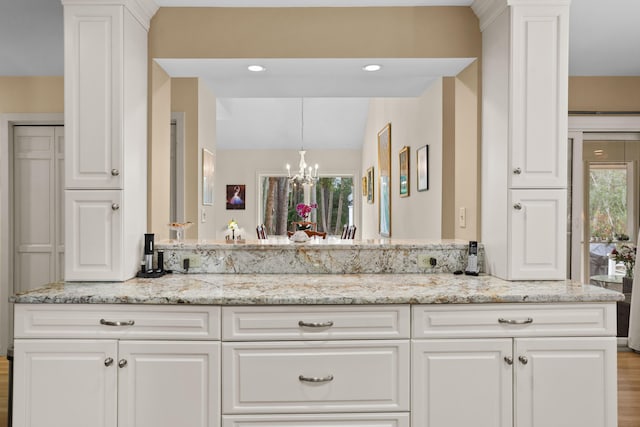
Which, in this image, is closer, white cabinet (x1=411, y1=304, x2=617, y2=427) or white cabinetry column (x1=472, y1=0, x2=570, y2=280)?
white cabinet (x1=411, y1=304, x2=617, y2=427)

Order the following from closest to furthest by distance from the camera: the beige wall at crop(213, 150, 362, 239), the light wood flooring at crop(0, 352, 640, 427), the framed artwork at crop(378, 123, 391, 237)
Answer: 1. the light wood flooring at crop(0, 352, 640, 427)
2. the framed artwork at crop(378, 123, 391, 237)
3. the beige wall at crop(213, 150, 362, 239)

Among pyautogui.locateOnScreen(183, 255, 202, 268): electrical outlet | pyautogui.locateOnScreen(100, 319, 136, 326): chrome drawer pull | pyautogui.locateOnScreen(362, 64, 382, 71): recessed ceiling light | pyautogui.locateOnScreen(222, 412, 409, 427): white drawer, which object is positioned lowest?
pyautogui.locateOnScreen(222, 412, 409, 427): white drawer

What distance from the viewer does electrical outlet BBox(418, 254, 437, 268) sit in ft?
8.74

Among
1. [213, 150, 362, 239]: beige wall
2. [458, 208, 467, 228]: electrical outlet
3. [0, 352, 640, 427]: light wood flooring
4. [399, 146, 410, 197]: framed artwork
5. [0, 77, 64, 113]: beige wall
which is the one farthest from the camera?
[213, 150, 362, 239]: beige wall

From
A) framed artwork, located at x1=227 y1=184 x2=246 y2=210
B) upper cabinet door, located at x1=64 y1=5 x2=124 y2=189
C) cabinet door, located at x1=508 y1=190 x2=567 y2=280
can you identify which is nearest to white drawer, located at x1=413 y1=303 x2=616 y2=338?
cabinet door, located at x1=508 y1=190 x2=567 y2=280

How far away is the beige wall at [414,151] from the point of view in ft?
11.7

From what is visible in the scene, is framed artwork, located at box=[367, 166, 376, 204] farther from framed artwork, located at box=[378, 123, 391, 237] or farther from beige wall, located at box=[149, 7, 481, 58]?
beige wall, located at box=[149, 7, 481, 58]

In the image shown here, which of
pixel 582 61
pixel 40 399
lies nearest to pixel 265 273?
pixel 40 399

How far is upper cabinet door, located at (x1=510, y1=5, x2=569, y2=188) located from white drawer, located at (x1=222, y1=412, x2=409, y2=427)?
1303 millimetres

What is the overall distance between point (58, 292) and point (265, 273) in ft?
3.46

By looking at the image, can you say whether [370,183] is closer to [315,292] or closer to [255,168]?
[255,168]

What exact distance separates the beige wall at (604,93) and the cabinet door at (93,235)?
3639 mm

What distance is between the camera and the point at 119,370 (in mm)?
1999

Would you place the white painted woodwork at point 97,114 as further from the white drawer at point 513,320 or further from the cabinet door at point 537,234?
the cabinet door at point 537,234
